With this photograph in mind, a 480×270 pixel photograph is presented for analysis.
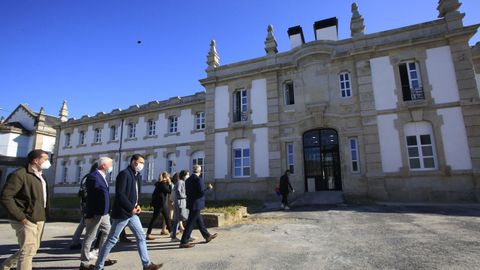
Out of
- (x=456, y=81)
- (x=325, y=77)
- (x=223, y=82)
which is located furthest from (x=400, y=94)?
(x=223, y=82)

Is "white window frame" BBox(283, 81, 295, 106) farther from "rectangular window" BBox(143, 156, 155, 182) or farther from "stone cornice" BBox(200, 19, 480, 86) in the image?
"rectangular window" BBox(143, 156, 155, 182)

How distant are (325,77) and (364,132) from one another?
12.9ft

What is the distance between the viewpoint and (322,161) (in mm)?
16844

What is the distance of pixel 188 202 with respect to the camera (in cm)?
681

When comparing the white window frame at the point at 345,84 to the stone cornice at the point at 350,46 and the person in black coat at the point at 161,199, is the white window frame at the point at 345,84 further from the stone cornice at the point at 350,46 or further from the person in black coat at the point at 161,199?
the person in black coat at the point at 161,199

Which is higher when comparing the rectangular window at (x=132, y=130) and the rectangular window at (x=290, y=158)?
the rectangular window at (x=132, y=130)

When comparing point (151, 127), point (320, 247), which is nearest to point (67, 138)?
point (151, 127)

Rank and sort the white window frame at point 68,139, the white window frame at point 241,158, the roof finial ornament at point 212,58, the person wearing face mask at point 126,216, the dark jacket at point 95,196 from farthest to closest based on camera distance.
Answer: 1. the white window frame at point 68,139
2. the roof finial ornament at point 212,58
3. the white window frame at point 241,158
4. the dark jacket at point 95,196
5. the person wearing face mask at point 126,216

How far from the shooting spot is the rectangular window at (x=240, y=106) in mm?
Answer: 19156

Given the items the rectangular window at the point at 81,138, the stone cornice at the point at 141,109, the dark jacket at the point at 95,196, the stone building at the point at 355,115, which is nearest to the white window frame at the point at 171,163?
the stone cornice at the point at 141,109

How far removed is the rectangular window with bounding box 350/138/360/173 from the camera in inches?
614

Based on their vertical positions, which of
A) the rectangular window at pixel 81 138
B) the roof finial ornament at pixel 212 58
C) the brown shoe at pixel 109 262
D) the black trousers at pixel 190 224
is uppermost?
the roof finial ornament at pixel 212 58

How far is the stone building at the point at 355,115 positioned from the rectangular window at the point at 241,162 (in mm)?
64

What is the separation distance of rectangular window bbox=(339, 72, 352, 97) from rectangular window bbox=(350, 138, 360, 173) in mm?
2700
